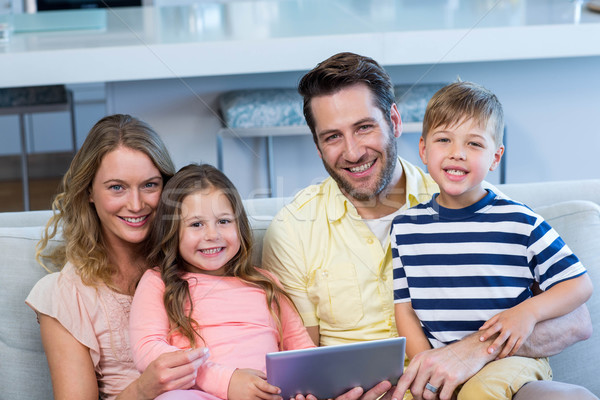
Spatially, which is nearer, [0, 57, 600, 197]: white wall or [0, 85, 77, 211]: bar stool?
[0, 57, 600, 197]: white wall

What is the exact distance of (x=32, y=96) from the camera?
9.46 ft

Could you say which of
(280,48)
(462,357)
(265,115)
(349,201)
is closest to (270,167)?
(265,115)

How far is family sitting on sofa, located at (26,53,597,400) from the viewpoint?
47.9 inches

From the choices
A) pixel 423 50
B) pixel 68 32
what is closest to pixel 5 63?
pixel 68 32

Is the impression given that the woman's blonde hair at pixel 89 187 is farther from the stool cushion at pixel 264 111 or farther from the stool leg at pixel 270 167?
the stool leg at pixel 270 167

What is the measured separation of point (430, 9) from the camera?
116 inches

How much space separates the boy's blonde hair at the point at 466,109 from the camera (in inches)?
50.3

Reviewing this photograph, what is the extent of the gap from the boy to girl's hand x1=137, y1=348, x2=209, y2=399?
1.34 ft

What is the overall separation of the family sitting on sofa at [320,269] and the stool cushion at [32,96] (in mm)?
1497

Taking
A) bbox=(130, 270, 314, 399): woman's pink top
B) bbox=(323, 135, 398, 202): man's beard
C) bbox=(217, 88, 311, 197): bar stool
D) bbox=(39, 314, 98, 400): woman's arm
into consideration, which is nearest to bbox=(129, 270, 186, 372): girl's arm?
bbox=(130, 270, 314, 399): woman's pink top

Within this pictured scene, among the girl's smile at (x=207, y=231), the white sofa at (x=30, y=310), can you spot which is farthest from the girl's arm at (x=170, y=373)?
the white sofa at (x=30, y=310)

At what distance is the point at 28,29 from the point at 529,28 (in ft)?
6.27

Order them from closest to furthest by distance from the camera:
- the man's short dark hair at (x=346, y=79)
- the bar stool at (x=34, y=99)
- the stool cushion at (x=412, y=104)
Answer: the man's short dark hair at (x=346, y=79) < the stool cushion at (x=412, y=104) < the bar stool at (x=34, y=99)

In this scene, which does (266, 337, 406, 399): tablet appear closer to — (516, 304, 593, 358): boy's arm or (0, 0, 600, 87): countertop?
(516, 304, 593, 358): boy's arm
